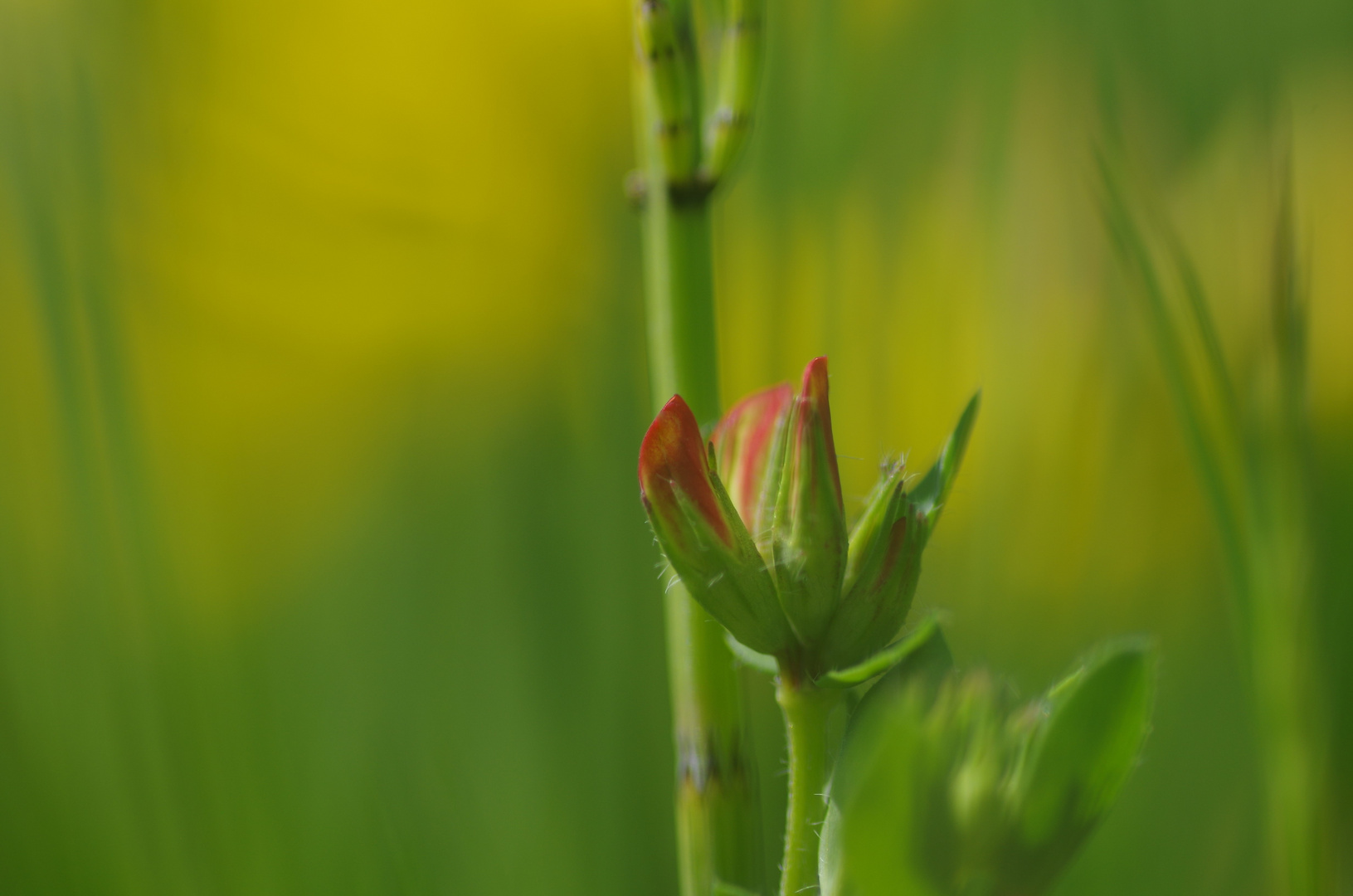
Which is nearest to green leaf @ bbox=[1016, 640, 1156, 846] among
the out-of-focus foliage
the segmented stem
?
the out-of-focus foliage

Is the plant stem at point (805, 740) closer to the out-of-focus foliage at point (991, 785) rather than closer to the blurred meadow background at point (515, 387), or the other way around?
the out-of-focus foliage at point (991, 785)

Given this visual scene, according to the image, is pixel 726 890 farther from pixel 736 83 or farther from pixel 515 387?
pixel 515 387

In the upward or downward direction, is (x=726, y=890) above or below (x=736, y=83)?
below

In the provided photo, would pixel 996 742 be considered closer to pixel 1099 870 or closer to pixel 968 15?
pixel 1099 870

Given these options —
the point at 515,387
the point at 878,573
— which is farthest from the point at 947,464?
the point at 515,387

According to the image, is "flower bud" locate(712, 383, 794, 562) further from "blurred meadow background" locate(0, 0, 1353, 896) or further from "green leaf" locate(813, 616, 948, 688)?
"blurred meadow background" locate(0, 0, 1353, 896)

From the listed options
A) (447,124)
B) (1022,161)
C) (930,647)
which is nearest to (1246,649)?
(930,647)
